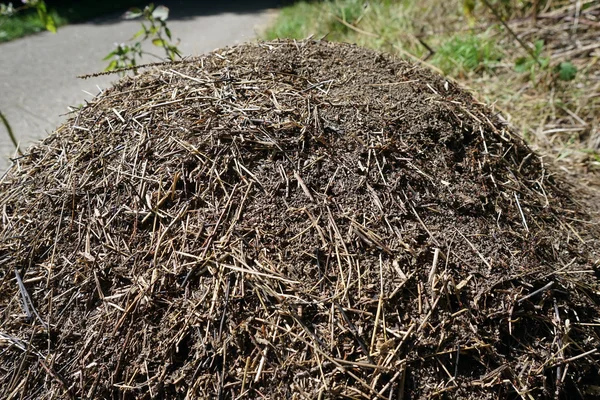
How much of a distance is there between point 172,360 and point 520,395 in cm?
111

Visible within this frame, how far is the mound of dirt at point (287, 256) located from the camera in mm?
1522

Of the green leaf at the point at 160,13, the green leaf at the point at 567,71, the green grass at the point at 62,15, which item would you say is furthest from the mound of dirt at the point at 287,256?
the green grass at the point at 62,15

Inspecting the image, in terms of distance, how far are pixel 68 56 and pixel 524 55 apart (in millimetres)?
6130

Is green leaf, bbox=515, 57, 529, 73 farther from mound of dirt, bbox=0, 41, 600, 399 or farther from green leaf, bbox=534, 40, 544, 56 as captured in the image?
mound of dirt, bbox=0, 41, 600, 399

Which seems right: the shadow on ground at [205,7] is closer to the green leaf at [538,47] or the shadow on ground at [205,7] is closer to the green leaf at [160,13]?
the green leaf at [160,13]

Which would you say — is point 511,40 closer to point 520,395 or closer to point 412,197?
point 412,197

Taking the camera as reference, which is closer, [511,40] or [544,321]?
[544,321]

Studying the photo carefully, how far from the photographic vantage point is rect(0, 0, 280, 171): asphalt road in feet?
15.5

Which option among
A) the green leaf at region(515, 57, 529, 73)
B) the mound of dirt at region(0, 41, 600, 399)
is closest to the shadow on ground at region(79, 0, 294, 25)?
the green leaf at region(515, 57, 529, 73)

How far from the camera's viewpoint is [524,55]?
4.17m

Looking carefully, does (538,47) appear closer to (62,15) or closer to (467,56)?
(467,56)

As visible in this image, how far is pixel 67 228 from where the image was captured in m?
1.81

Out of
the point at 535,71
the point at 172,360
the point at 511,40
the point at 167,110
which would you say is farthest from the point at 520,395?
the point at 511,40

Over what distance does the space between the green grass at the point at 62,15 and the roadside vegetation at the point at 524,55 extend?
5.41 metres
